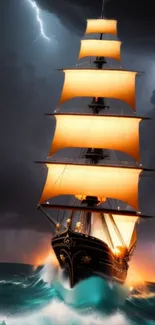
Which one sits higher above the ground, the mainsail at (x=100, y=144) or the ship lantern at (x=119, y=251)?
the mainsail at (x=100, y=144)

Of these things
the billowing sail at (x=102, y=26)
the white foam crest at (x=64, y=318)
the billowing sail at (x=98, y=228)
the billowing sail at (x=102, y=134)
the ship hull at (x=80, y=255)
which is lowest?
the white foam crest at (x=64, y=318)

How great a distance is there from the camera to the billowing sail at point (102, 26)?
74.8m

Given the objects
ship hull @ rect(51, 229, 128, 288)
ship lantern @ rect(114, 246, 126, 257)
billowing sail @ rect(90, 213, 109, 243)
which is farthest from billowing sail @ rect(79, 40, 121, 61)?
ship hull @ rect(51, 229, 128, 288)

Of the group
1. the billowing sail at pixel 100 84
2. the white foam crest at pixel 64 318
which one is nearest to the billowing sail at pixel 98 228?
the white foam crest at pixel 64 318

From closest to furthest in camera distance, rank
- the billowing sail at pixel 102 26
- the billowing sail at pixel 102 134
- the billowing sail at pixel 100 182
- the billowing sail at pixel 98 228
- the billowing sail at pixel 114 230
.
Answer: the billowing sail at pixel 100 182, the billowing sail at pixel 102 134, the billowing sail at pixel 98 228, the billowing sail at pixel 114 230, the billowing sail at pixel 102 26

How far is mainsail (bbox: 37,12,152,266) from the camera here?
65.7 metres

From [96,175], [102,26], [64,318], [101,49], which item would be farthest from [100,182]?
[102,26]

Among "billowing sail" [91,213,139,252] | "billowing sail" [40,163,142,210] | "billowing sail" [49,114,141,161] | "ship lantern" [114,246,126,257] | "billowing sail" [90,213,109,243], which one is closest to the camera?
"billowing sail" [40,163,142,210]

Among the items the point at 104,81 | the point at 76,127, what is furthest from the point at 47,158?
the point at 104,81

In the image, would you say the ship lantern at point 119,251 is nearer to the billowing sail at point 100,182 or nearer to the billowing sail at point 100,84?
the billowing sail at point 100,182

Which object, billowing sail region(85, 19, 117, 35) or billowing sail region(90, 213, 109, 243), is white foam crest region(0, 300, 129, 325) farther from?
billowing sail region(85, 19, 117, 35)

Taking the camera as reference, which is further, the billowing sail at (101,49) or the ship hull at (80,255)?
the billowing sail at (101,49)

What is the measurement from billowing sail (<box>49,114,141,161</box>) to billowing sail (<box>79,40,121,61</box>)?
8209 millimetres

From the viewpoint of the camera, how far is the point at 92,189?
65812mm
